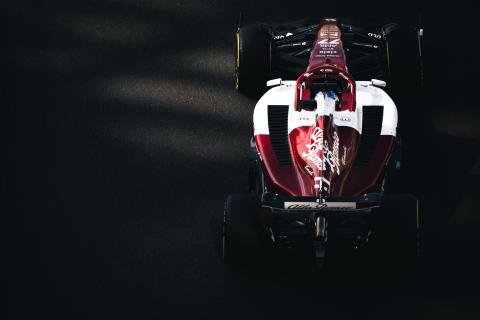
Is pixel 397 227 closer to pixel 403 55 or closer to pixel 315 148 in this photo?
pixel 315 148

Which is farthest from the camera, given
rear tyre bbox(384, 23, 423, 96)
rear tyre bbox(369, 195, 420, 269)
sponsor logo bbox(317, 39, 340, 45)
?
rear tyre bbox(384, 23, 423, 96)

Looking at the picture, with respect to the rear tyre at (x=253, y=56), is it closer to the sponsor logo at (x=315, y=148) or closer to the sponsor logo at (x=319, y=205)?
the sponsor logo at (x=315, y=148)

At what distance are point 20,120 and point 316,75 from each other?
2.07 meters

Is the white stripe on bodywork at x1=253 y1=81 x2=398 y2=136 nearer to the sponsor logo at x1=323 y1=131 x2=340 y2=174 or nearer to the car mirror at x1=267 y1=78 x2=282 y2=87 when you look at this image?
the car mirror at x1=267 y1=78 x2=282 y2=87

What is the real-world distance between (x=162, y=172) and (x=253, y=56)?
A: 92cm

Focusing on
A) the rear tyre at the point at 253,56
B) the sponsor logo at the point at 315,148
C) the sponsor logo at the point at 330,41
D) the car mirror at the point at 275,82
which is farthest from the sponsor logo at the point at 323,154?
the rear tyre at the point at 253,56

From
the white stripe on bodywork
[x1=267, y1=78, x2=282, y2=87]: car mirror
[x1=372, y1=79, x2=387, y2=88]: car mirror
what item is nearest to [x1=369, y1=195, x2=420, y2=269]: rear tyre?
the white stripe on bodywork

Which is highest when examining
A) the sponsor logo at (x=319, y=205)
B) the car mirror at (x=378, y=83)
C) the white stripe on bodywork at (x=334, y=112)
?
the car mirror at (x=378, y=83)

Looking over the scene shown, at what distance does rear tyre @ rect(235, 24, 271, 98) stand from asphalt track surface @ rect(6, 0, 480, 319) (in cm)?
20

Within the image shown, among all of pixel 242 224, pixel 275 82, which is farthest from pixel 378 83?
pixel 242 224

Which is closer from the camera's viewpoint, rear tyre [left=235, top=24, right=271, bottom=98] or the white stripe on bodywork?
the white stripe on bodywork

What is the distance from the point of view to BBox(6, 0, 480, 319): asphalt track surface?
6703 millimetres

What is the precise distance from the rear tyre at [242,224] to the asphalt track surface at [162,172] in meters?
0.26

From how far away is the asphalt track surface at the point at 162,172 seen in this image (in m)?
6.70
